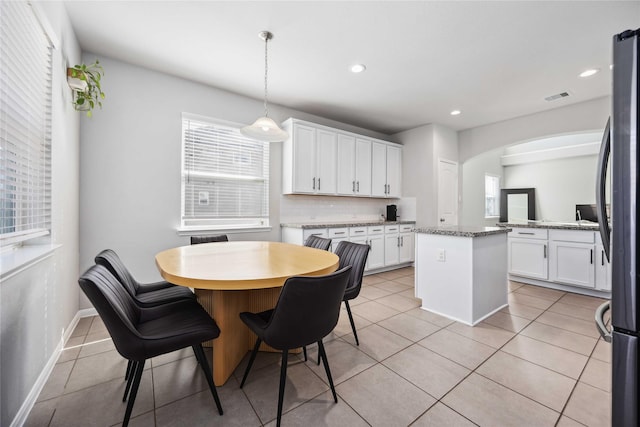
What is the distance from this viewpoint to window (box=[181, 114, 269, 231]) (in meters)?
3.35

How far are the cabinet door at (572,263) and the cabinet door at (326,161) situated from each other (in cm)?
332

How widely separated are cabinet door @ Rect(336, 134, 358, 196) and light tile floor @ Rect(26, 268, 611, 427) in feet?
8.30

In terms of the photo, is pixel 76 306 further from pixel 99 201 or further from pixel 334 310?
pixel 334 310

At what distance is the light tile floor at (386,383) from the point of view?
1454 millimetres

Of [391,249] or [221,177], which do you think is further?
[391,249]

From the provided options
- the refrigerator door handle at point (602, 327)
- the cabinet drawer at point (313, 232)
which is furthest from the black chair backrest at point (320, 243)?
the refrigerator door handle at point (602, 327)

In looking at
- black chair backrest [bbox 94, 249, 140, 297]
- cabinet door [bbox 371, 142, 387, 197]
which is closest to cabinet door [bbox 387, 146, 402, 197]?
cabinet door [bbox 371, 142, 387, 197]

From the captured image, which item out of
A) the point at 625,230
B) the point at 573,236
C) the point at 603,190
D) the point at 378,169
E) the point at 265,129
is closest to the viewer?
the point at 625,230

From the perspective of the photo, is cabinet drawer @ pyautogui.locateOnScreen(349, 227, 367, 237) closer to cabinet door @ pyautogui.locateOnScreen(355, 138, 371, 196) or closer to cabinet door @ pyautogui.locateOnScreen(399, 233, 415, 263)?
cabinet door @ pyautogui.locateOnScreen(355, 138, 371, 196)

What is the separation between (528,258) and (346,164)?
3156 mm

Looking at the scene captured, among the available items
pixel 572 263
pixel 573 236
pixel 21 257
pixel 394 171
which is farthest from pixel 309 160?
pixel 572 263

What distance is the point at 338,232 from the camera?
13.6 ft

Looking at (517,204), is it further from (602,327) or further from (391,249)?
(602,327)

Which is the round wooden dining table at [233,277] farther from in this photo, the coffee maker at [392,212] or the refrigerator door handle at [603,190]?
the coffee maker at [392,212]
